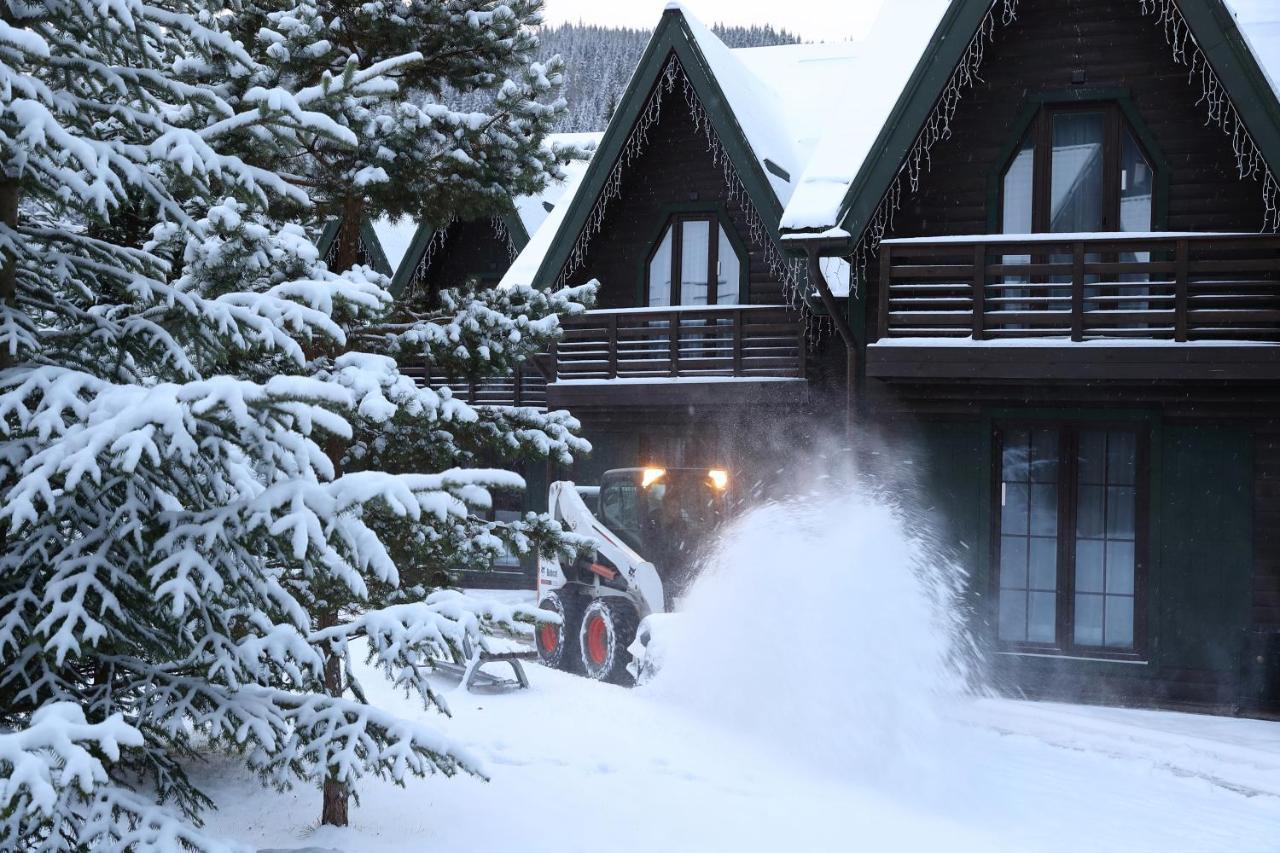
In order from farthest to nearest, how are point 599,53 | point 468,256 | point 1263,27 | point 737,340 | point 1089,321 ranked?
1. point 599,53
2. point 468,256
3. point 737,340
4. point 1263,27
5. point 1089,321

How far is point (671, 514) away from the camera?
12898 millimetres

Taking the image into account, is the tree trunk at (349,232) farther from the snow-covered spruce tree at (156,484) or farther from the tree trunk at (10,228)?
the tree trunk at (10,228)

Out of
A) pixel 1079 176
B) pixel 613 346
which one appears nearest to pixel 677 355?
pixel 613 346

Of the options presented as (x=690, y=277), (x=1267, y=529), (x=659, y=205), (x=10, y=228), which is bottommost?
(x=1267, y=529)

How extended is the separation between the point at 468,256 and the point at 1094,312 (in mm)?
14201

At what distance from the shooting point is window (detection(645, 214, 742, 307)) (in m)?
17.3

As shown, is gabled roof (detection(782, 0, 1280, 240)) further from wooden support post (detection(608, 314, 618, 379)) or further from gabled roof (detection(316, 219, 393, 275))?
gabled roof (detection(316, 219, 393, 275))

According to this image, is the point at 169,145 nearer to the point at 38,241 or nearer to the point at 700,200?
the point at 38,241

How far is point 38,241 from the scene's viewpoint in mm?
4922

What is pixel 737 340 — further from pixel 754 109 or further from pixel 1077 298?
pixel 1077 298

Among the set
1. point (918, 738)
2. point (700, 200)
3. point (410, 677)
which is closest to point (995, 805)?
point (918, 738)

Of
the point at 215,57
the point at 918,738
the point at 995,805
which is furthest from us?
the point at 918,738

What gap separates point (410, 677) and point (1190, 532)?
10.2 meters

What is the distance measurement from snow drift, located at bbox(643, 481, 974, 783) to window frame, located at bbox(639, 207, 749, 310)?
4.97 meters
